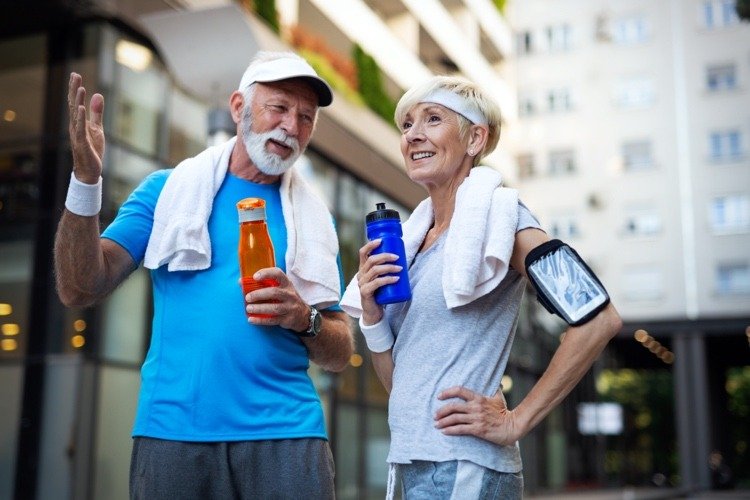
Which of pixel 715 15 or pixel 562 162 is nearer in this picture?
pixel 715 15

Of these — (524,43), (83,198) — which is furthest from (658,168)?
(83,198)

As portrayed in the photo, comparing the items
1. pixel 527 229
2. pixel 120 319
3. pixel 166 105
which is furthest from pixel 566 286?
pixel 166 105

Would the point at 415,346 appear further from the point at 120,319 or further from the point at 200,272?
the point at 120,319

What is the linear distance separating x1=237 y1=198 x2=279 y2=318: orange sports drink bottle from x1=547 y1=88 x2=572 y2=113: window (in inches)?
1485

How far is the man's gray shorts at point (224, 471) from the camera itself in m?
2.74

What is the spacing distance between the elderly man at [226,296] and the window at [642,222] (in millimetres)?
35385

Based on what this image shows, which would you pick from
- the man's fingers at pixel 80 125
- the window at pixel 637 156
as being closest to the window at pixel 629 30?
the window at pixel 637 156

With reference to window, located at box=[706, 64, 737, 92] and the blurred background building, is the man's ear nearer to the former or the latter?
the blurred background building

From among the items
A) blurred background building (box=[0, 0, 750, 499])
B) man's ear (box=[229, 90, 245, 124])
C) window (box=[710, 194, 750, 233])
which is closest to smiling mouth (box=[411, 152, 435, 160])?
man's ear (box=[229, 90, 245, 124])

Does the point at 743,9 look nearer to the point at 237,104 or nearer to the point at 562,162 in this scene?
the point at 237,104

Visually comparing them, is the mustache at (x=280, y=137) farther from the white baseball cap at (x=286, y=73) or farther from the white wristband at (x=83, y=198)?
the white wristband at (x=83, y=198)

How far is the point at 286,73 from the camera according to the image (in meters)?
3.04

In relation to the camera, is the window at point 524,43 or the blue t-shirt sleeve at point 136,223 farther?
the window at point 524,43

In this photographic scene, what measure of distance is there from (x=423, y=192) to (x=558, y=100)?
2078cm
